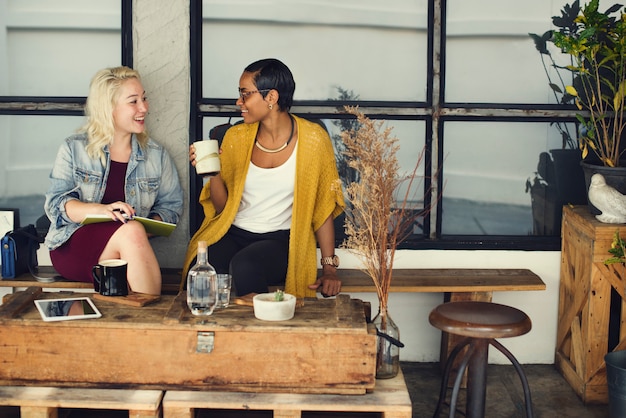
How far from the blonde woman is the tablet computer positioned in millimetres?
486

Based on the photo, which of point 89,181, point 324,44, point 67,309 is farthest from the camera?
point 324,44

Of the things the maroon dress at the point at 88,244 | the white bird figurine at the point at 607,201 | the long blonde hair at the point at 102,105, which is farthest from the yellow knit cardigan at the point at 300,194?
the white bird figurine at the point at 607,201

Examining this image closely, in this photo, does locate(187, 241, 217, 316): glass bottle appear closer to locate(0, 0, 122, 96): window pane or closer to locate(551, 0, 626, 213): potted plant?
locate(0, 0, 122, 96): window pane

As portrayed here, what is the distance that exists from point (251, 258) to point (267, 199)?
0.36 meters

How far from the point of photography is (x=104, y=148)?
3.96 m

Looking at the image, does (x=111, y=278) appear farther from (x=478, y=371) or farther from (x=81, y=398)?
(x=478, y=371)

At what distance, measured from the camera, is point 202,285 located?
3107 millimetres

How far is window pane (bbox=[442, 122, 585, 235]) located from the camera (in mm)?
4359

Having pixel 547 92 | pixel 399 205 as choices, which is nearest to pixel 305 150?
pixel 399 205

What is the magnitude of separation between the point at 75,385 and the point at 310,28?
2144 mm

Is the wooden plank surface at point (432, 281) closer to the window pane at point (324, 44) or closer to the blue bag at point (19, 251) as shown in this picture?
the blue bag at point (19, 251)

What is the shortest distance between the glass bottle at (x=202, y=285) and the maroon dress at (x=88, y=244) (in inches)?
30.4

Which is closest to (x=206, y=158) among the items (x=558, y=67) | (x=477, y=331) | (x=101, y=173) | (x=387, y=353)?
(x=101, y=173)

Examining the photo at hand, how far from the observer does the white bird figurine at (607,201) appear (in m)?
3.84
